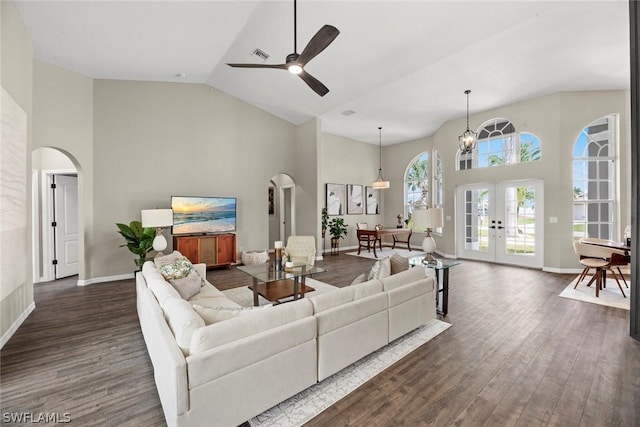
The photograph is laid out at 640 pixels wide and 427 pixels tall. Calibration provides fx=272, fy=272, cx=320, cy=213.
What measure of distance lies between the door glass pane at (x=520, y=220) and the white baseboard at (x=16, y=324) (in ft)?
27.5

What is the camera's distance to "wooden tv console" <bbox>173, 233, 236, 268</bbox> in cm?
546

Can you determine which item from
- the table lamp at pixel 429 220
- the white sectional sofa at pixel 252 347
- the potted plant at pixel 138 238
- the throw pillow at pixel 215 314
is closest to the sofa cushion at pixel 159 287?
the white sectional sofa at pixel 252 347

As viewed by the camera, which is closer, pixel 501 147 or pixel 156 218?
pixel 156 218

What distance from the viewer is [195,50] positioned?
444cm

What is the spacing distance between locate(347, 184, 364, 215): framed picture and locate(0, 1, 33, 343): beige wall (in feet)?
23.7

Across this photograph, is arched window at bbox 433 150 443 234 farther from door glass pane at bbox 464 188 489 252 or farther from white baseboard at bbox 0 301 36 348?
white baseboard at bbox 0 301 36 348

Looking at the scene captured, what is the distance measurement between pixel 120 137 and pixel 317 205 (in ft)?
14.3

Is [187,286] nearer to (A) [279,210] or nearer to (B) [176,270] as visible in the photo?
(B) [176,270]

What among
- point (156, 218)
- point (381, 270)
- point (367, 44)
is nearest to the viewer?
point (381, 270)

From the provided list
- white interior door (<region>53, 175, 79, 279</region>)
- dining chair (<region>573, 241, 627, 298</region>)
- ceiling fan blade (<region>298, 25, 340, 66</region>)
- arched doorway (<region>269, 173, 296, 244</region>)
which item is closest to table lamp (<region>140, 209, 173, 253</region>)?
white interior door (<region>53, 175, 79, 279</region>)

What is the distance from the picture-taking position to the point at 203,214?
19.2 feet

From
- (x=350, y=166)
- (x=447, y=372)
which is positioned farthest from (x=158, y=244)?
(x=350, y=166)

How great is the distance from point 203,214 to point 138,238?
1.36 metres

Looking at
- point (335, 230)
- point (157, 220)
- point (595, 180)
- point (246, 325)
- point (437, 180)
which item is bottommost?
point (246, 325)
